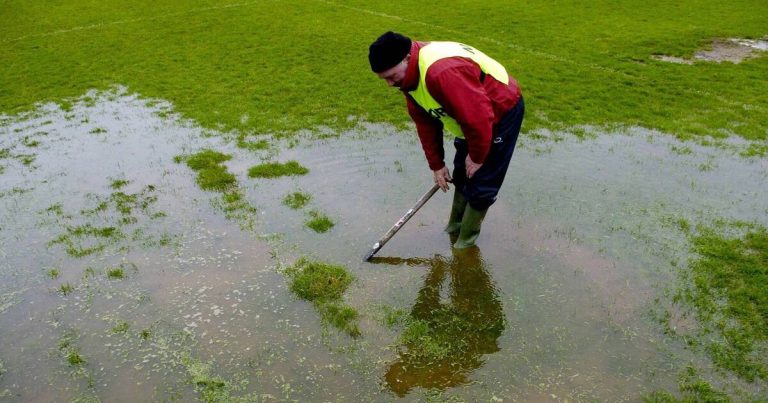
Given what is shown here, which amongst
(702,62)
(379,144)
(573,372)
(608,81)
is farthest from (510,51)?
(573,372)

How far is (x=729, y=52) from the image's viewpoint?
14555 millimetres

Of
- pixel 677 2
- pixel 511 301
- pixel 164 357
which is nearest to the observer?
pixel 164 357

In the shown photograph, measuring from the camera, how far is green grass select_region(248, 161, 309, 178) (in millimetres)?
8523

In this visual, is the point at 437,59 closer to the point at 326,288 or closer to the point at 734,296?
the point at 326,288

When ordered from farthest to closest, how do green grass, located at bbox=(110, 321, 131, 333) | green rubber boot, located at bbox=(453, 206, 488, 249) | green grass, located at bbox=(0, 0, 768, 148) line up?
green grass, located at bbox=(0, 0, 768, 148), green rubber boot, located at bbox=(453, 206, 488, 249), green grass, located at bbox=(110, 321, 131, 333)

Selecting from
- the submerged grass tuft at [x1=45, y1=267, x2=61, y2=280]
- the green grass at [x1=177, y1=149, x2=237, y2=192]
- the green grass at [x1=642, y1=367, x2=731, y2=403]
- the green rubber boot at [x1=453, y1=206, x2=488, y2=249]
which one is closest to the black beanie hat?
the green rubber boot at [x1=453, y1=206, x2=488, y2=249]

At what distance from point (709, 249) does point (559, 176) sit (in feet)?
7.84

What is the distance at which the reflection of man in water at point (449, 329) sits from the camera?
189 inches

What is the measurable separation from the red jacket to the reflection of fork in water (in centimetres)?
148

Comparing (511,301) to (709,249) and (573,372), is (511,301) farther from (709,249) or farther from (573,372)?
(709,249)

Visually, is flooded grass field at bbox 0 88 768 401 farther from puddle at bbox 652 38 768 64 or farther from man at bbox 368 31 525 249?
puddle at bbox 652 38 768 64

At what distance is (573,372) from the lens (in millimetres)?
4777

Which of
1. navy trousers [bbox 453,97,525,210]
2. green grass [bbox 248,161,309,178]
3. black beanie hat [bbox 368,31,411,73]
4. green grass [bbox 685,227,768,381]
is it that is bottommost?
green grass [bbox 685,227,768,381]

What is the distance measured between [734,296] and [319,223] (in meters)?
4.81
